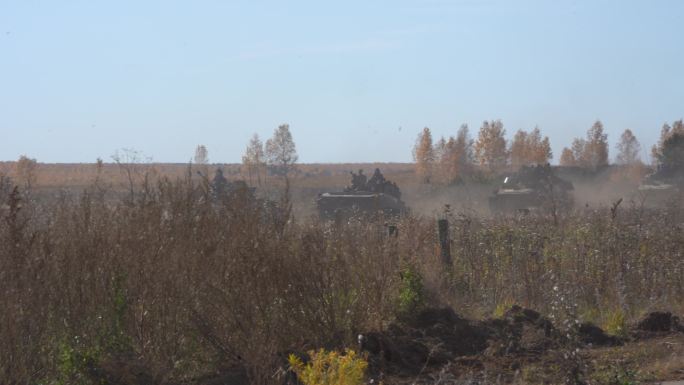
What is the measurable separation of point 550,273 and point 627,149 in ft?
285

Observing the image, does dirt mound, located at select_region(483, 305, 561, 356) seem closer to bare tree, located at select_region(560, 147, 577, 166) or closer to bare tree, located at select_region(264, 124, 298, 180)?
bare tree, located at select_region(264, 124, 298, 180)

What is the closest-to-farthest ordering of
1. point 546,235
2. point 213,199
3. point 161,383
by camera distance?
point 161,383, point 213,199, point 546,235

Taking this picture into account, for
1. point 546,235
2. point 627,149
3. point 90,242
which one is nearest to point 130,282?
point 90,242

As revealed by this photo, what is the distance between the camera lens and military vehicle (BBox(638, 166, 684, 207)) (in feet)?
128

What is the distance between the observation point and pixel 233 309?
327 inches

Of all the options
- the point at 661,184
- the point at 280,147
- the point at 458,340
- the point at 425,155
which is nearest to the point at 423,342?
the point at 458,340

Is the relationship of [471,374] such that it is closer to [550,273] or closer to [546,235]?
[550,273]

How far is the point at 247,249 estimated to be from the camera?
28.5 ft

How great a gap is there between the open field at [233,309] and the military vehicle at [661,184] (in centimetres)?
2844

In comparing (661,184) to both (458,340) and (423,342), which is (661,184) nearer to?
(458,340)

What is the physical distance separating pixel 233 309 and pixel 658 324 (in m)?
5.46

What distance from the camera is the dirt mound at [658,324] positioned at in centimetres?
1107

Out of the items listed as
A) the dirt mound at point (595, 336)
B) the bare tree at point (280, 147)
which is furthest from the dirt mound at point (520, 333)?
the bare tree at point (280, 147)

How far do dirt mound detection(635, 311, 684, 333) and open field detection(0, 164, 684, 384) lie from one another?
0.12 feet
